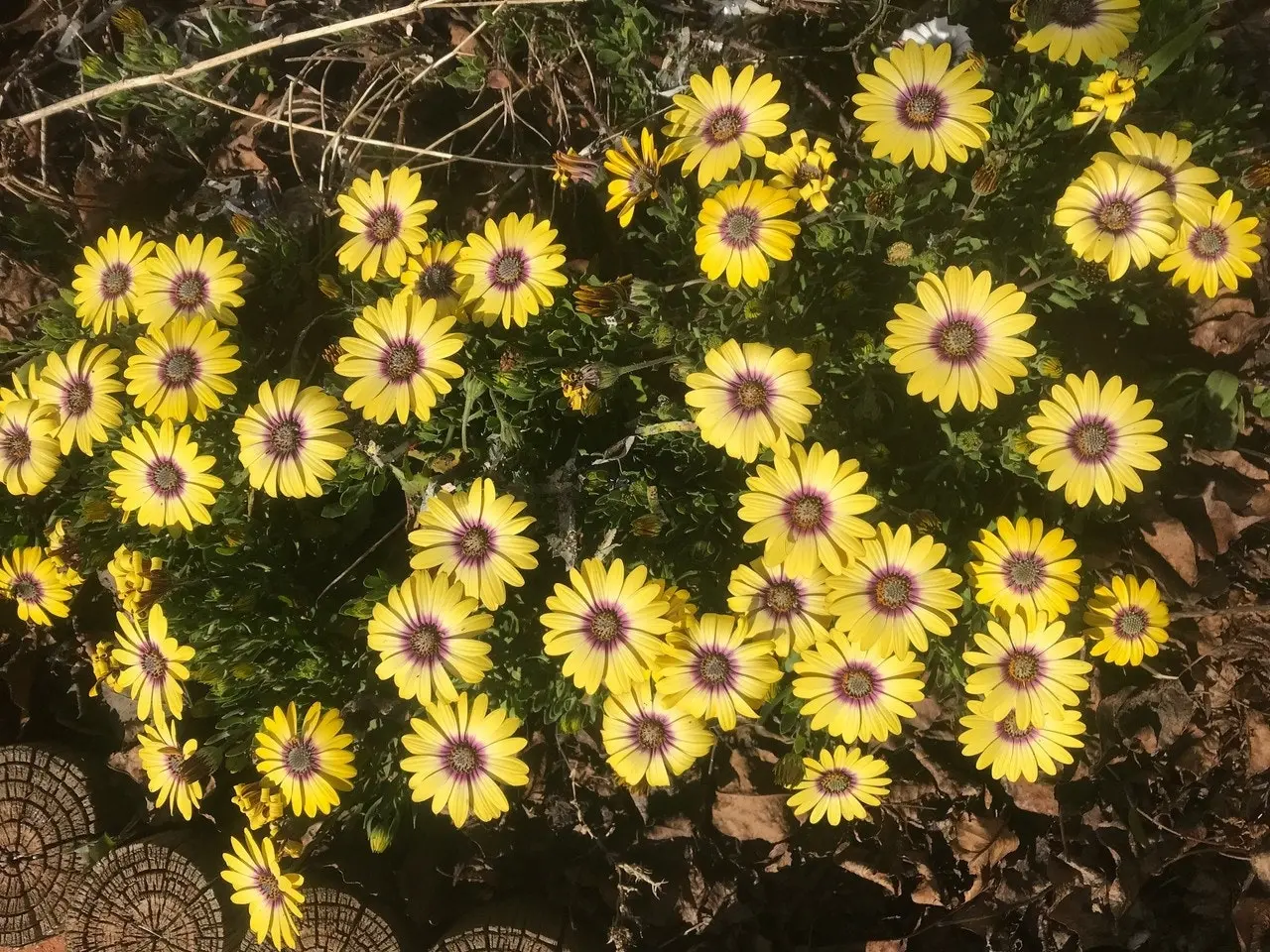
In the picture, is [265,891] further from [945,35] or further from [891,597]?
[945,35]

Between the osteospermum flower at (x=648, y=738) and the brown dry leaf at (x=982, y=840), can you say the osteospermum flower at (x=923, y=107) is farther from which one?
the brown dry leaf at (x=982, y=840)

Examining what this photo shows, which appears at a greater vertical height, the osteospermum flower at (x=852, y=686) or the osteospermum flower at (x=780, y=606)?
the osteospermum flower at (x=780, y=606)

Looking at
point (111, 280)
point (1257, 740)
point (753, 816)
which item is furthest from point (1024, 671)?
point (111, 280)

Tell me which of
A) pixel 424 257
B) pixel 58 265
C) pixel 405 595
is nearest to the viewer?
pixel 405 595

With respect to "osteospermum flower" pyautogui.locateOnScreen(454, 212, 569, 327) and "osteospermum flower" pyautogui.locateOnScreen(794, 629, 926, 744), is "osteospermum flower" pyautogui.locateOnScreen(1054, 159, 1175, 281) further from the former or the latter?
"osteospermum flower" pyautogui.locateOnScreen(454, 212, 569, 327)

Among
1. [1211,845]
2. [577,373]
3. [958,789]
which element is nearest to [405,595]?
[577,373]

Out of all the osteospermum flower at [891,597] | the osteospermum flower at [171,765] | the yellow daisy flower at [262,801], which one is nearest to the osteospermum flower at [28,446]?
the osteospermum flower at [171,765]

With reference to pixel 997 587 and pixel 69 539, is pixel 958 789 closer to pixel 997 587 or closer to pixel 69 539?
pixel 997 587
